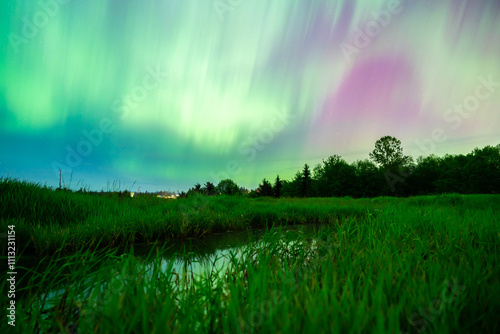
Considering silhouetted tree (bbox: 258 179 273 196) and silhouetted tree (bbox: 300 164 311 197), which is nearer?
silhouetted tree (bbox: 258 179 273 196)

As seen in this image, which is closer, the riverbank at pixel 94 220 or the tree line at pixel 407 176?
the riverbank at pixel 94 220

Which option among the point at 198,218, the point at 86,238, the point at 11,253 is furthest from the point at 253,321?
the point at 198,218

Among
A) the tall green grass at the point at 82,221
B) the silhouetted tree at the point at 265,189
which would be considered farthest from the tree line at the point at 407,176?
the tall green grass at the point at 82,221

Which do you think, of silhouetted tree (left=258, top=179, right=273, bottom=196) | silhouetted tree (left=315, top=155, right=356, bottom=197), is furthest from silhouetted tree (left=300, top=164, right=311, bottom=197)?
silhouetted tree (left=258, top=179, right=273, bottom=196)

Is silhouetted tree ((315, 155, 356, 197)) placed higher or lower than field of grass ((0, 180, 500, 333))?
higher

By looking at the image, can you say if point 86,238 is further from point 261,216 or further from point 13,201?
point 261,216

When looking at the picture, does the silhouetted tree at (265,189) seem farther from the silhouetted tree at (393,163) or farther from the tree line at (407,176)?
the silhouetted tree at (393,163)

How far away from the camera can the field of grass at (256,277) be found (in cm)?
146

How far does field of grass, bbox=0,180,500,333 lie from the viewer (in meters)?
1.46

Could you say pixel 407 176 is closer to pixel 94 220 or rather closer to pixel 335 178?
pixel 335 178


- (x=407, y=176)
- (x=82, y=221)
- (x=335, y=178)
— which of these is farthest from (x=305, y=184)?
(x=82, y=221)

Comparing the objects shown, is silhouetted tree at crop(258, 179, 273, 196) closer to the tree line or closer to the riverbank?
the tree line

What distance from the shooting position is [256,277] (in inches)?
75.9

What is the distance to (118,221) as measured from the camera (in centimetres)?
566
